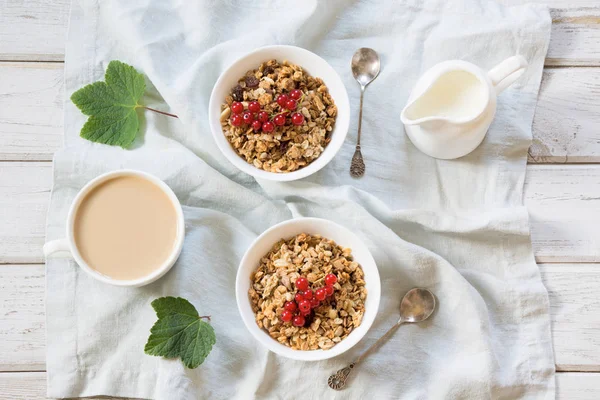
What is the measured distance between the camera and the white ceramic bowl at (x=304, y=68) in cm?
159

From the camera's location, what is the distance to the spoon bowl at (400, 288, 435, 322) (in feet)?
5.41

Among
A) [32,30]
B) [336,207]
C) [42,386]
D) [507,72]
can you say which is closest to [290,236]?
[336,207]

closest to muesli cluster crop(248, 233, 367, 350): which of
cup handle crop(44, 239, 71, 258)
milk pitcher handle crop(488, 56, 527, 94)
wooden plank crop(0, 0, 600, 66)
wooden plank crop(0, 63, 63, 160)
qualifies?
cup handle crop(44, 239, 71, 258)

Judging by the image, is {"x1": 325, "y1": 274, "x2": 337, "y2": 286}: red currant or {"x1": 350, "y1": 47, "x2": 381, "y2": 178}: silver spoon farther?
{"x1": 350, "y1": 47, "x2": 381, "y2": 178}: silver spoon

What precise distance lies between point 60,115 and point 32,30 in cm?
25

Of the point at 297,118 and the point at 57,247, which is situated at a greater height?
the point at 297,118

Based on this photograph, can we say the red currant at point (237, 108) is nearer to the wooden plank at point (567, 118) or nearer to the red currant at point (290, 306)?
the red currant at point (290, 306)

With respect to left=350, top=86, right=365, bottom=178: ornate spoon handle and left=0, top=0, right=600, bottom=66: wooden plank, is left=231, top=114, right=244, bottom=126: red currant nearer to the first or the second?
left=350, top=86, right=365, bottom=178: ornate spoon handle

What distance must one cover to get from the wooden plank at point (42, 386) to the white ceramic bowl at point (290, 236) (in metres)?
0.57

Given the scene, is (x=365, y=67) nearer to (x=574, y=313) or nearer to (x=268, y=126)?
(x=268, y=126)

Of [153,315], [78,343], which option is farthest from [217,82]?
[78,343]

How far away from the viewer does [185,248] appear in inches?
64.6

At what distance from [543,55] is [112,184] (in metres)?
1.19

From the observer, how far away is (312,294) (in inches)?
58.1
